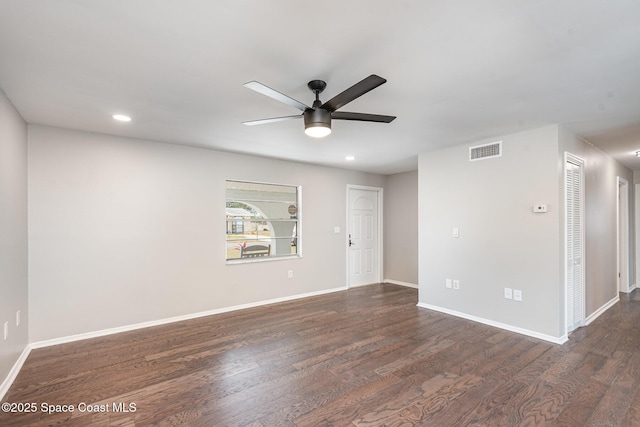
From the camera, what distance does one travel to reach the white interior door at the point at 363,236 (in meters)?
6.14

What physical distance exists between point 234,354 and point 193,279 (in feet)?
5.16

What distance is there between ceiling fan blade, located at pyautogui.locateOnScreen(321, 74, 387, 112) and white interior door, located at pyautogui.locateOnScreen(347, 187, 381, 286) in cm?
398

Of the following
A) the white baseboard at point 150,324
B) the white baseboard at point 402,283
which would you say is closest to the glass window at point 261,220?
the white baseboard at point 150,324

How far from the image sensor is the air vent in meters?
3.80

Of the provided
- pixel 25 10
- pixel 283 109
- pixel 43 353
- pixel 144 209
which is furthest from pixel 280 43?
pixel 43 353

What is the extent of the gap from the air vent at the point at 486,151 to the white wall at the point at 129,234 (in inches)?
113

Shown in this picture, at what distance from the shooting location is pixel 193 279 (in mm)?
4207

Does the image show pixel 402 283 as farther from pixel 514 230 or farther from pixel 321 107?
pixel 321 107

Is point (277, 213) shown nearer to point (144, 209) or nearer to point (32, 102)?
point (144, 209)

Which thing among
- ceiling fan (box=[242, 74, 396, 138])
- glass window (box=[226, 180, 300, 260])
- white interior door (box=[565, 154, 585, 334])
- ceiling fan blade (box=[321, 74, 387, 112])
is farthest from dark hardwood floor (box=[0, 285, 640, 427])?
ceiling fan blade (box=[321, 74, 387, 112])

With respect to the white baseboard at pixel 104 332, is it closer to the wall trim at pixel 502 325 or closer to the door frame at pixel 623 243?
the wall trim at pixel 502 325

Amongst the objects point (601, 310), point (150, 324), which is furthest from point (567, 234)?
point (150, 324)

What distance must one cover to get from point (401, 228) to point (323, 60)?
4891mm

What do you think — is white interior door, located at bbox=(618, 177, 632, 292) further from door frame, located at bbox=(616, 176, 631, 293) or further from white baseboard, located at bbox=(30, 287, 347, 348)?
white baseboard, located at bbox=(30, 287, 347, 348)
